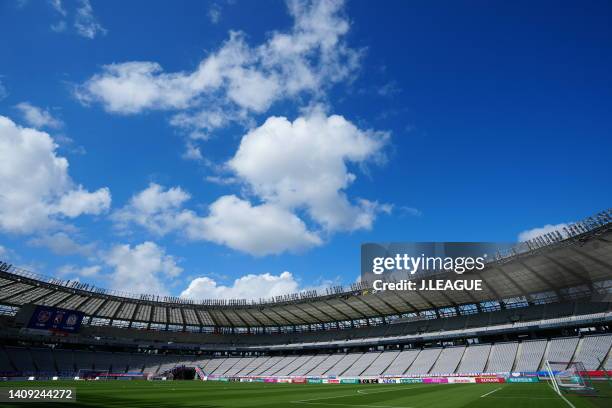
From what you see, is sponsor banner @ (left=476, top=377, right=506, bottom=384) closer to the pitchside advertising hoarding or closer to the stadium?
the stadium

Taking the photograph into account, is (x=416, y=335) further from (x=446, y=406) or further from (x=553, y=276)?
(x=446, y=406)

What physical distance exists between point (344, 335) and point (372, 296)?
1718 cm

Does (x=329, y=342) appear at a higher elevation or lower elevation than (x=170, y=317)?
lower

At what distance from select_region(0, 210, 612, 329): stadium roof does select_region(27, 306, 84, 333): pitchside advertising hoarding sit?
84.4 inches

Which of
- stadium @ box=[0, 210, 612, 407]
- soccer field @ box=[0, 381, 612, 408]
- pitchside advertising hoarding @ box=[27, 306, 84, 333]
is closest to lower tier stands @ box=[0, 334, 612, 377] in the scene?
stadium @ box=[0, 210, 612, 407]

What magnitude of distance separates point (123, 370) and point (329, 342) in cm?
4132

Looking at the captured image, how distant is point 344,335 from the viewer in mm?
75625

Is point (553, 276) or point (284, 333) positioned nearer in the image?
point (553, 276)

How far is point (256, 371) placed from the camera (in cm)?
7238

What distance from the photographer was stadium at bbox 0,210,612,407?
41.4m

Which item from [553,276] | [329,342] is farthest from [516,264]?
[329,342]

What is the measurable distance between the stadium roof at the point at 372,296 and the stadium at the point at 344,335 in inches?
7.7

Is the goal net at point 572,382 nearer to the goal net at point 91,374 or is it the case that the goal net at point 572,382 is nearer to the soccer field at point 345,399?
the soccer field at point 345,399

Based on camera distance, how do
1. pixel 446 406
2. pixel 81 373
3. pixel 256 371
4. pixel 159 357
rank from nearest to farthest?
pixel 446 406 → pixel 81 373 → pixel 256 371 → pixel 159 357
